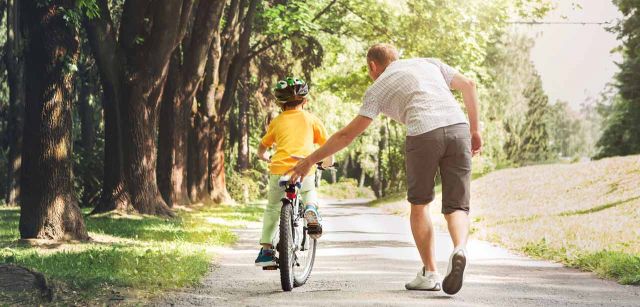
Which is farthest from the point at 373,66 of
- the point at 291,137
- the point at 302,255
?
the point at 302,255

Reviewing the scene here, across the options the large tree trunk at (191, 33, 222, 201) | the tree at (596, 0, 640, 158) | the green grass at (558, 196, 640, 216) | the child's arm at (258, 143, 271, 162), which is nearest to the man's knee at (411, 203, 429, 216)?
the child's arm at (258, 143, 271, 162)

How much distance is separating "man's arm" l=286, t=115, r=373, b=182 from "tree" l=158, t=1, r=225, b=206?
16.1 meters

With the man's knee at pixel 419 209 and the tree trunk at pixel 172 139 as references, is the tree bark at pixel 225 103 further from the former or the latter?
the man's knee at pixel 419 209

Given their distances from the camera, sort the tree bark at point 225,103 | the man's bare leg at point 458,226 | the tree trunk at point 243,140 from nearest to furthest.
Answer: the man's bare leg at point 458,226 → the tree bark at point 225,103 → the tree trunk at point 243,140

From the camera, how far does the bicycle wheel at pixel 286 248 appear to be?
7.48 meters

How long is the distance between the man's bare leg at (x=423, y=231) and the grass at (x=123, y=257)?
2.17 meters

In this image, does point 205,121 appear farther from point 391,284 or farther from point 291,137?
point 291,137

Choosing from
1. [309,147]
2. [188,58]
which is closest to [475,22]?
[188,58]

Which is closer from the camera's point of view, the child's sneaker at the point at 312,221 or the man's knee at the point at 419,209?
the man's knee at the point at 419,209

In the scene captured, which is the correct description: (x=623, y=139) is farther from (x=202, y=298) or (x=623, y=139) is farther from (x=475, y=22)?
(x=202, y=298)

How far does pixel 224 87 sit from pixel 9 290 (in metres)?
20.8

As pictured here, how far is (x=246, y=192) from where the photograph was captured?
117 ft

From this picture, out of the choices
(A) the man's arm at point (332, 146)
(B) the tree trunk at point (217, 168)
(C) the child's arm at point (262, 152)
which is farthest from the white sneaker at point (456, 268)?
(B) the tree trunk at point (217, 168)

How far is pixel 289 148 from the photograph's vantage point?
7938 millimetres
